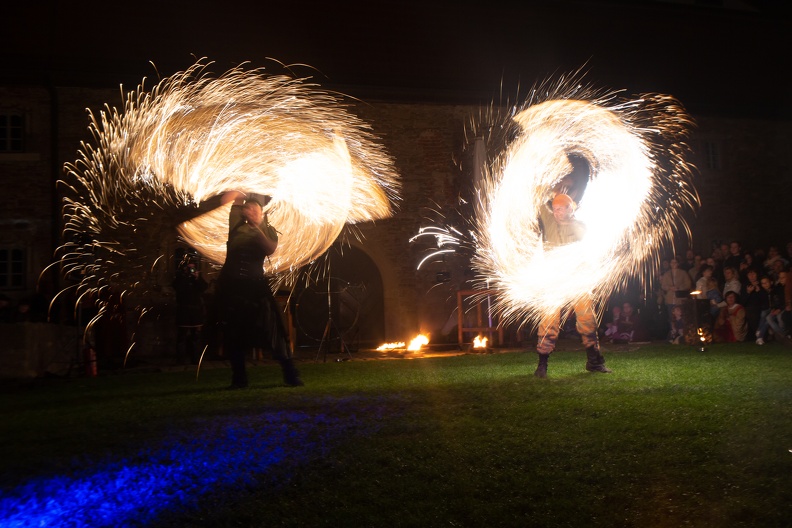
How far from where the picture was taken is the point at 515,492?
180 inches

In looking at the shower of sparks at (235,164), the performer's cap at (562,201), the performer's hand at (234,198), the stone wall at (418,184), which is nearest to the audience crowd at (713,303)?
the stone wall at (418,184)

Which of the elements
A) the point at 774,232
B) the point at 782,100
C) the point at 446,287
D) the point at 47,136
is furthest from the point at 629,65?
the point at 47,136

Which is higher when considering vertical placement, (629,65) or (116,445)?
(629,65)

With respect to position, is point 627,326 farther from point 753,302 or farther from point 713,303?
point 753,302

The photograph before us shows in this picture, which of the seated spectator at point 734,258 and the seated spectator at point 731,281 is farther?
the seated spectator at point 734,258

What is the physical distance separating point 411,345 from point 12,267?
9.59 metres

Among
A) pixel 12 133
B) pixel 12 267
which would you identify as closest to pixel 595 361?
pixel 12 267

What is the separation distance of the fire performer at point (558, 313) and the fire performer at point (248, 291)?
326cm

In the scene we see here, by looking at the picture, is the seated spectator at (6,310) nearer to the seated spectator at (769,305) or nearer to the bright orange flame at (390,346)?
the bright orange flame at (390,346)

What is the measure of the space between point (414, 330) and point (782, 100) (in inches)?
573

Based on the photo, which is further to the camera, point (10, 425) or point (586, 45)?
point (586, 45)

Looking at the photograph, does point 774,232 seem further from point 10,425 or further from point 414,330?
point 10,425

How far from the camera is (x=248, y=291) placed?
892 centimetres

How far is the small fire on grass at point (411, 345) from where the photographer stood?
17.0m
